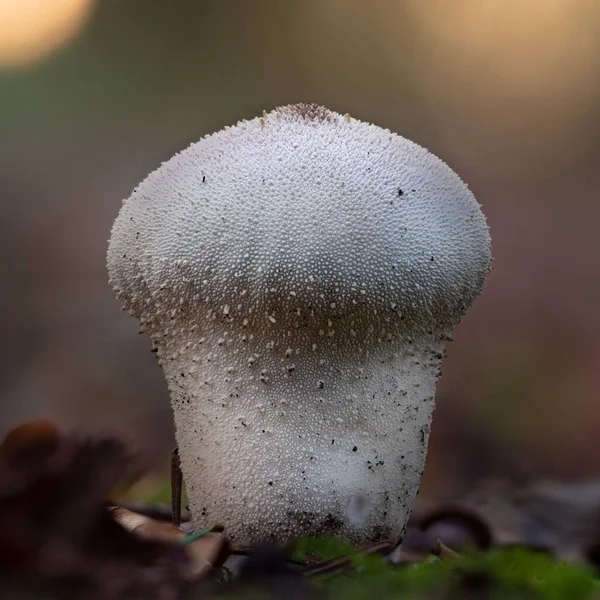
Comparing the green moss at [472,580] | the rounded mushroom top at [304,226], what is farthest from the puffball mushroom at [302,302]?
the green moss at [472,580]

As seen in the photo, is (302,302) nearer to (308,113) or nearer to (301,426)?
(301,426)

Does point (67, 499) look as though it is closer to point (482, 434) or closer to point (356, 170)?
point (356, 170)

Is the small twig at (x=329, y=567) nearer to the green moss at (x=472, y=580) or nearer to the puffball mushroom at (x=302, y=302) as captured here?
the green moss at (x=472, y=580)

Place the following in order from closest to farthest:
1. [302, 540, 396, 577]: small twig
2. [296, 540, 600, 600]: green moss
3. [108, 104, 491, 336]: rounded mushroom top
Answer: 1. [296, 540, 600, 600]: green moss
2. [302, 540, 396, 577]: small twig
3. [108, 104, 491, 336]: rounded mushroom top

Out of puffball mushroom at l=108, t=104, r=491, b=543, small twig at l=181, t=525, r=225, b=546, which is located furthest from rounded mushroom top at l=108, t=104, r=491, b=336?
small twig at l=181, t=525, r=225, b=546

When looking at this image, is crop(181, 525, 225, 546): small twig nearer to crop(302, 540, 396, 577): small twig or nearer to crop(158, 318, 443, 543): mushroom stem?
crop(158, 318, 443, 543): mushroom stem

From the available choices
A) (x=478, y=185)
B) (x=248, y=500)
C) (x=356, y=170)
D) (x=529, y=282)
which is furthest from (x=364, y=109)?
(x=248, y=500)

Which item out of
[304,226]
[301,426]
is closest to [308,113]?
[304,226]

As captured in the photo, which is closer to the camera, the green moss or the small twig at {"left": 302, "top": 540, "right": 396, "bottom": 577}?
the green moss

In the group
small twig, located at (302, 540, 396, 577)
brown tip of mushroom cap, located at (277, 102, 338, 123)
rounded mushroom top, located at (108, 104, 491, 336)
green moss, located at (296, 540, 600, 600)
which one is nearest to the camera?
green moss, located at (296, 540, 600, 600)
